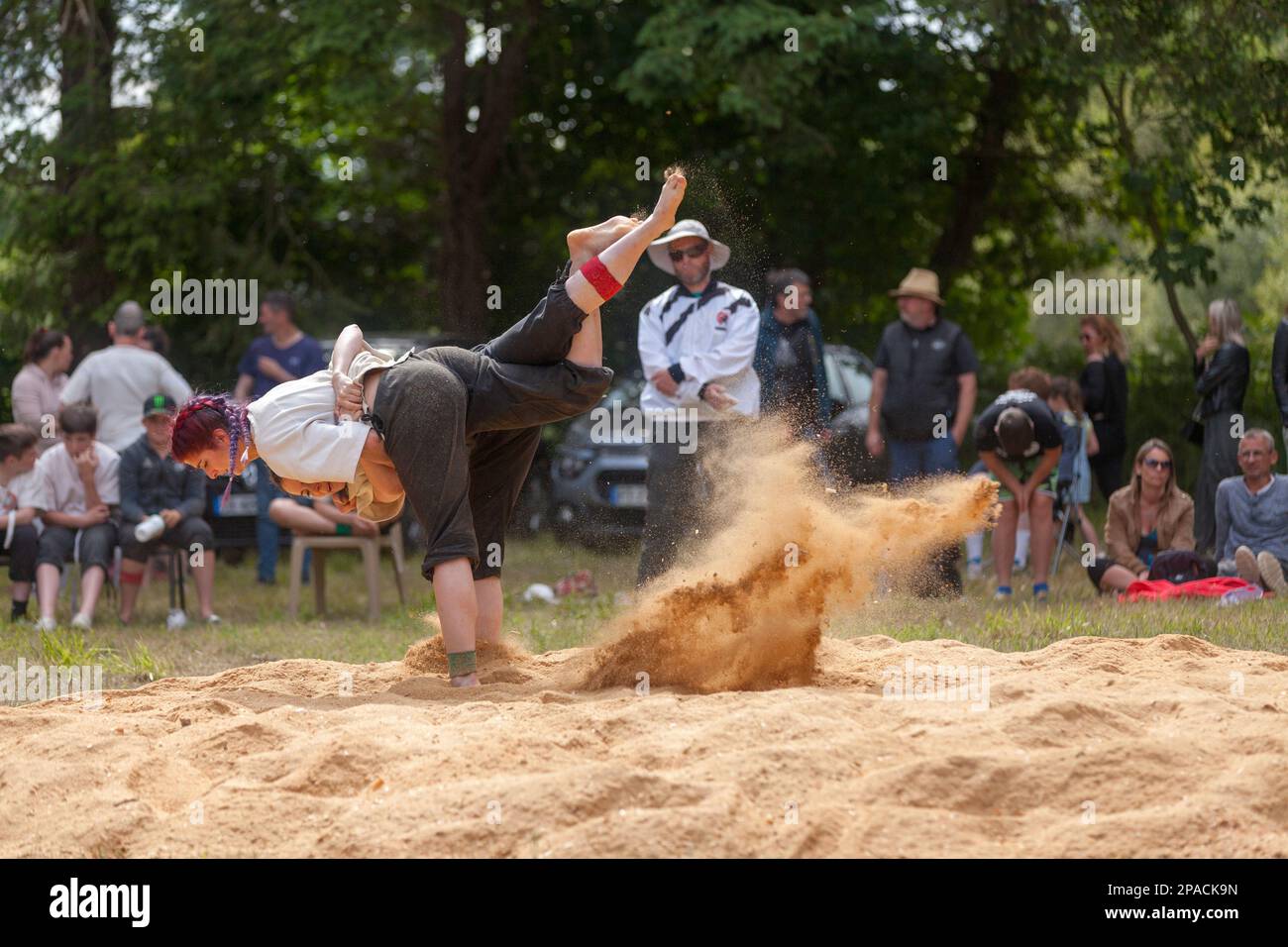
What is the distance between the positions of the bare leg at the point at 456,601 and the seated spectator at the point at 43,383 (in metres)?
6.17

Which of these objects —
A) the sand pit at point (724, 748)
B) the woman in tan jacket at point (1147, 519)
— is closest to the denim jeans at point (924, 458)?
the woman in tan jacket at point (1147, 519)

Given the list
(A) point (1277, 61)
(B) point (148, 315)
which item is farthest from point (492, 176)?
(A) point (1277, 61)

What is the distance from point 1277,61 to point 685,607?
33.0 feet

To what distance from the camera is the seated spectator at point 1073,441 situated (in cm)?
1120

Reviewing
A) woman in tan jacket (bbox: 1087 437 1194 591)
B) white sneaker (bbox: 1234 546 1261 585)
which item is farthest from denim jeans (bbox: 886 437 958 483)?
white sneaker (bbox: 1234 546 1261 585)

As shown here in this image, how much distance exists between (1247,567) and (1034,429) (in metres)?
1.59

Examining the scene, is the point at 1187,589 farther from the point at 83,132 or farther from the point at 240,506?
the point at 83,132

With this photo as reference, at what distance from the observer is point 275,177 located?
599 inches

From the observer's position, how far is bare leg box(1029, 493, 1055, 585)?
9797 millimetres

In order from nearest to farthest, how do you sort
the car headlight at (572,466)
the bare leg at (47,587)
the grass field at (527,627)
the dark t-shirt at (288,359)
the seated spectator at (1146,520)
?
the grass field at (527,627) → the bare leg at (47,587) → the seated spectator at (1146,520) → the dark t-shirt at (288,359) → the car headlight at (572,466)

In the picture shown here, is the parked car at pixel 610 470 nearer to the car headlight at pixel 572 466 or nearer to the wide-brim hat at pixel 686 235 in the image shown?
the car headlight at pixel 572 466

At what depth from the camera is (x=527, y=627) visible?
8609mm

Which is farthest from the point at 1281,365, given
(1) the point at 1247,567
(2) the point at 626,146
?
(2) the point at 626,146

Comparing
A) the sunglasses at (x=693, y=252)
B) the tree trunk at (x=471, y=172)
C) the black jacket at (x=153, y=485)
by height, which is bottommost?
the black jacket at (x=153, y=485)
